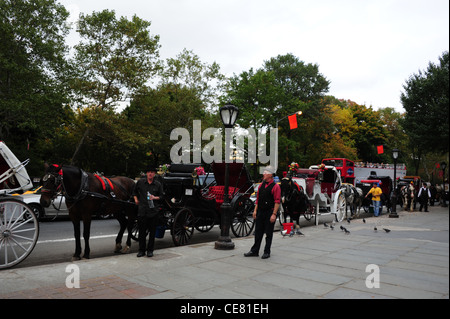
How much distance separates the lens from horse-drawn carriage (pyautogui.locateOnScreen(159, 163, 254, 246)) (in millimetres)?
9297

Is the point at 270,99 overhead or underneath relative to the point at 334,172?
overhead

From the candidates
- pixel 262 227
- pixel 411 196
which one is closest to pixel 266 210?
pixel 262 227

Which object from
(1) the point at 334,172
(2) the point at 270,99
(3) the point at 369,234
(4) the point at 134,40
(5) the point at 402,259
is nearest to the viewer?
(5) the point at 402,259

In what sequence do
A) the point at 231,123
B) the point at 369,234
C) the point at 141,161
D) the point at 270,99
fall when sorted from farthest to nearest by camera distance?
the point at 141,161 → the point at 270,99 → the point at 369,234 → the point at 231,123

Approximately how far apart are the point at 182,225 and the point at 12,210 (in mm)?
4080

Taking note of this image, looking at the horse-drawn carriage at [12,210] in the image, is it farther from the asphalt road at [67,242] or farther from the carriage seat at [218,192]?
the carriage seat at [218,192]

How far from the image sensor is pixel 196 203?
387 inches

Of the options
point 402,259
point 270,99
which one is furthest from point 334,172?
point 270,99

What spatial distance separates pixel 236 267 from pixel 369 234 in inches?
269

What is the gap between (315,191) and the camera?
47.2ft

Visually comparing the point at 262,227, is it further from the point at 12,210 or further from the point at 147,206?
the point at 12,210

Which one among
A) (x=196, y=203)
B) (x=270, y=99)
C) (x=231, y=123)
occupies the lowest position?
(x=196, y=203)

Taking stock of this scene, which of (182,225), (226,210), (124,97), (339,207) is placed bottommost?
(339,207)
